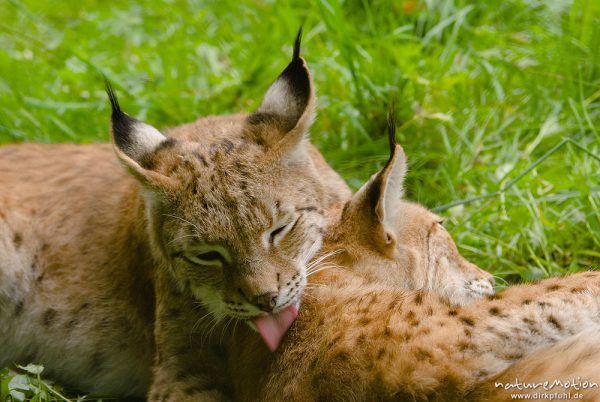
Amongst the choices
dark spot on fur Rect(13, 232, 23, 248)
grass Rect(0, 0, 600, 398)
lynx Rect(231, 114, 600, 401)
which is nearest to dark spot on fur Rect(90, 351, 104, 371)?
dark spot on fur Rect(13, 232, 23, 248)

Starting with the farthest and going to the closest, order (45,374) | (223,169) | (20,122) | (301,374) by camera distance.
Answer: (20,122), (45,374), (223,169), (301,374)

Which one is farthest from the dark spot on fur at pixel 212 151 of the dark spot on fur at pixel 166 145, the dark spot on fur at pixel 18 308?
the dark spot on fur at pixel 18 308

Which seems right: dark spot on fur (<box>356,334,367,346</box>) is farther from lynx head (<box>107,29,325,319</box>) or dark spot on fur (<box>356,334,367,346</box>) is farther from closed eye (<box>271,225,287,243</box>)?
→ closed eye (<box>271,225,287,243</box>)

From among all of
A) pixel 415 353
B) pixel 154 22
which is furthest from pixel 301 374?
pixel 154 22

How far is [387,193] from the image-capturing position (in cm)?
404

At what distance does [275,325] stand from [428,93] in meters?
2.93

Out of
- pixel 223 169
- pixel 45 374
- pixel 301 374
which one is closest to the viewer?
pixel 301 374

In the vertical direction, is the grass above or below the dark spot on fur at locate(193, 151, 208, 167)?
below

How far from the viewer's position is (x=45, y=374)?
480 cm

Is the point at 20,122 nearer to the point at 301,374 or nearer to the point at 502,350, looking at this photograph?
the point at 301,374

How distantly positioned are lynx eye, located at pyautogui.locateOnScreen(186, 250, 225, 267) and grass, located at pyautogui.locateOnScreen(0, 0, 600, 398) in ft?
5.71

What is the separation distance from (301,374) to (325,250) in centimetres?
77

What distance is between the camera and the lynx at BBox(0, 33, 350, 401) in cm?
394

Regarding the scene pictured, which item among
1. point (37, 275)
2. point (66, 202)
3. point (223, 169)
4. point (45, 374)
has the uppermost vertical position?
point (223, 169)
